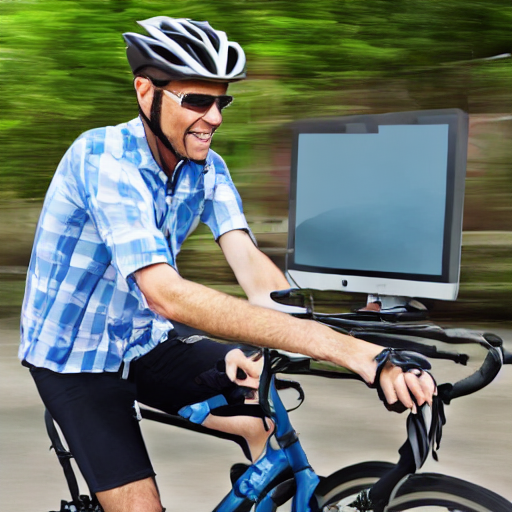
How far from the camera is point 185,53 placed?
7.68 ft

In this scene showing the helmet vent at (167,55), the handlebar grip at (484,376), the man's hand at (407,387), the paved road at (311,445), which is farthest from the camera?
the paved road at (311,445)

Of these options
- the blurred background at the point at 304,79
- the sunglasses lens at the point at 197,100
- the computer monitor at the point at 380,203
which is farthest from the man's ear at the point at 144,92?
the blurred background at the point at 304,79

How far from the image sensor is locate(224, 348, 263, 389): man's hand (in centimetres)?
238

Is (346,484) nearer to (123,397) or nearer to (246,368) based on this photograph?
(246,368)

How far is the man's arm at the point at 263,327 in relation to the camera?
5.98 feet

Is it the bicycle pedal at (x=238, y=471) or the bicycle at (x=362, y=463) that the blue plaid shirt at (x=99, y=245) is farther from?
the bicycle pedal at (x=238, y=471)

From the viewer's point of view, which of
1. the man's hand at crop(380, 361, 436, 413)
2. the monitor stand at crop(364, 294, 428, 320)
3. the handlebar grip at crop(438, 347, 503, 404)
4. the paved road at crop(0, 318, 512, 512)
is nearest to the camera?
the man's hand at crop(380, 361, 436, 413)

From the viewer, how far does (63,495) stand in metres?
4.02

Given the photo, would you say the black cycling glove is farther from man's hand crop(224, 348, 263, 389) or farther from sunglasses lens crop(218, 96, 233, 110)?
sunglasses lens crop(218, 96, 233, 110)

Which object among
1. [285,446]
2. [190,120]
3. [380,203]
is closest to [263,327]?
[285,446]

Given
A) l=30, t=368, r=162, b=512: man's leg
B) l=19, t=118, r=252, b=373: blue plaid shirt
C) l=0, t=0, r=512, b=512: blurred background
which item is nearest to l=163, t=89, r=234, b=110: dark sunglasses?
l=19, t=118, r=252, b=373: blue plaid shirt

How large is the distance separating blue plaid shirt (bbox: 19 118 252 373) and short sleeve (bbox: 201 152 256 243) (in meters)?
0.10

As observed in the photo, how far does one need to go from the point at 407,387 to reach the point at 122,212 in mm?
819

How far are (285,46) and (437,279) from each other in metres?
4.04
